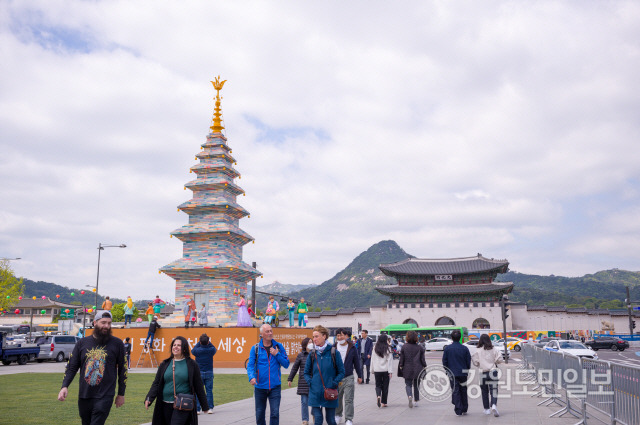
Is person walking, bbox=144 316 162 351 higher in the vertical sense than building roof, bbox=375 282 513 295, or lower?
lower

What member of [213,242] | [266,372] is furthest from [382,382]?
[213,242]

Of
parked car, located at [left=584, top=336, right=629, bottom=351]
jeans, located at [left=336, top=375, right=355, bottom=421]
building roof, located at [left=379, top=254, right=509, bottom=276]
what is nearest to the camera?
jeans, located at [left=336, top=375, right=355, bottom=421]

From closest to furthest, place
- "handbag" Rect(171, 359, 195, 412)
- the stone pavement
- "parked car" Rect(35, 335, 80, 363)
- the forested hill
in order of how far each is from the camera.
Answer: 1. "handbag" Rect(171, 359, 195, 412)
2. the stone pavement
3. "parked car" Rect(35, 335, 80, 363)
4. the forested hill

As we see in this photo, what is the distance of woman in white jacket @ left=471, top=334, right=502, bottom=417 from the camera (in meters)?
10.6

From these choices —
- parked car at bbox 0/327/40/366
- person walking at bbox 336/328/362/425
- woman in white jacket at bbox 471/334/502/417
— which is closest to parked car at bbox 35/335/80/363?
parked car at bbox 0/327/40/366

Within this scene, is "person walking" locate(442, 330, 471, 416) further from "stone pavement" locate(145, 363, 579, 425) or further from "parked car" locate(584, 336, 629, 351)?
"parked car" locate(584, 336, 629, 351)

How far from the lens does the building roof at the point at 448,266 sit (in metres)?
62.6

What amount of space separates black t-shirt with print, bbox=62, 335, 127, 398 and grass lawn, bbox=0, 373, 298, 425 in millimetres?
4400

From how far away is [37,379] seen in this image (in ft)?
62.1

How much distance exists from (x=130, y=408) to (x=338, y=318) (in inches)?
2097

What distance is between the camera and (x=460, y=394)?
10.7m

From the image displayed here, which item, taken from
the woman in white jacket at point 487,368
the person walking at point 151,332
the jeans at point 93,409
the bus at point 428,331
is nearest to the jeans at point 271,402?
the jeans at point 93,409

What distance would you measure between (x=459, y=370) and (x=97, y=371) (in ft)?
23.7
